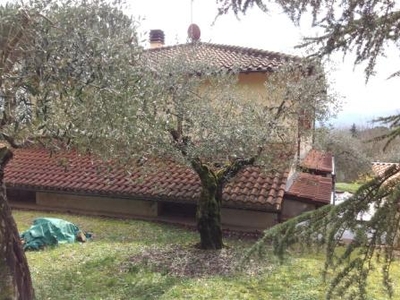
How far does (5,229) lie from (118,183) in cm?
735

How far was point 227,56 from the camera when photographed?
15164mm

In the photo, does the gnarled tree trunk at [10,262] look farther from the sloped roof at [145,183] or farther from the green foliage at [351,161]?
the green foliage at [351,161]

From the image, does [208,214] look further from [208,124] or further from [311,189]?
[311,189]

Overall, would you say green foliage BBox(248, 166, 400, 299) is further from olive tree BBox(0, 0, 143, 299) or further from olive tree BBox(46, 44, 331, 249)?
olive tree BBox(46, 44, 331, 249)

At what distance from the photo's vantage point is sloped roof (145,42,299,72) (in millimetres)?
9320

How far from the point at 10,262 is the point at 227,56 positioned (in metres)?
11.5

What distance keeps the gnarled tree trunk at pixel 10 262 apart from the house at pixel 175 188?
4.82 m

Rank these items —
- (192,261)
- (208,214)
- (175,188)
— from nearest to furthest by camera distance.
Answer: (192,261) < (208,214) < (175,188)

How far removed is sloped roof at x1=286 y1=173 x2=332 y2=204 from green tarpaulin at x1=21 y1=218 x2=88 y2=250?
6495mm

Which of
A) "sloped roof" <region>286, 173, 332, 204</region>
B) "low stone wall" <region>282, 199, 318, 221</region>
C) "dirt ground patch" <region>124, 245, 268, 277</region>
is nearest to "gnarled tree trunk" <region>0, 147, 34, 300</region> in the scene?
"dirt ground patch" <region>124, 245, 268, 277</region>

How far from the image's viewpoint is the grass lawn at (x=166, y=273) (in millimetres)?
6844

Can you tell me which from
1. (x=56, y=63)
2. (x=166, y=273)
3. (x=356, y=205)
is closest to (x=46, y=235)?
(x=166, y=273)

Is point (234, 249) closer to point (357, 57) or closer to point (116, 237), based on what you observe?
point (116, 237)

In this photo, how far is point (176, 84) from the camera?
26.8ft
